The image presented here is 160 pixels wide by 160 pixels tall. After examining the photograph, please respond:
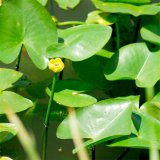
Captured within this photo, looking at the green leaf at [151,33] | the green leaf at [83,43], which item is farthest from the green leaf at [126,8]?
the green leaf at [83,43]

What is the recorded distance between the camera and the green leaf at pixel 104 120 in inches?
42.0

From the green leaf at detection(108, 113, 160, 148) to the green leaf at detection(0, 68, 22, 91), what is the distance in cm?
33

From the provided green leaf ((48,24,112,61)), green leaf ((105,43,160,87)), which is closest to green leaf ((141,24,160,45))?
green leaf ((105,43,160,87))

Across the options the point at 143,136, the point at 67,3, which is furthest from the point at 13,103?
the point at 67,3

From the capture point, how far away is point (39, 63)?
124 centimetres

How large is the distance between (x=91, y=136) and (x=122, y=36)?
0.62m

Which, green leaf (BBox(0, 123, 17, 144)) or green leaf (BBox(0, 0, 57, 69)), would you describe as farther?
green leaf (BBox(0, 0, 57, 69))

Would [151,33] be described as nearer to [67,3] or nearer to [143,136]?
[67,3]

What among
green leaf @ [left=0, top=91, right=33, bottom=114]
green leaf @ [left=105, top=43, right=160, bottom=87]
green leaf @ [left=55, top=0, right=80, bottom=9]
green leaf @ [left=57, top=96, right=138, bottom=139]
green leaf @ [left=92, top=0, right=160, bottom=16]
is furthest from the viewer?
green leaf @ [left=55, top=0, right=80, bottom=9]

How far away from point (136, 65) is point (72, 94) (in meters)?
0.22

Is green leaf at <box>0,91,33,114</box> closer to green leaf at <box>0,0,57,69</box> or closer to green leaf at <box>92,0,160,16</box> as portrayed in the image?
green leaf at <box>0,0,57,69</box>

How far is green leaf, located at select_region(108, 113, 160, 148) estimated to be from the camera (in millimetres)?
1107

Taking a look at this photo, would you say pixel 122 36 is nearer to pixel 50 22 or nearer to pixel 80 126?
pixel 50 22

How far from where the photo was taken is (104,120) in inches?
43.5
